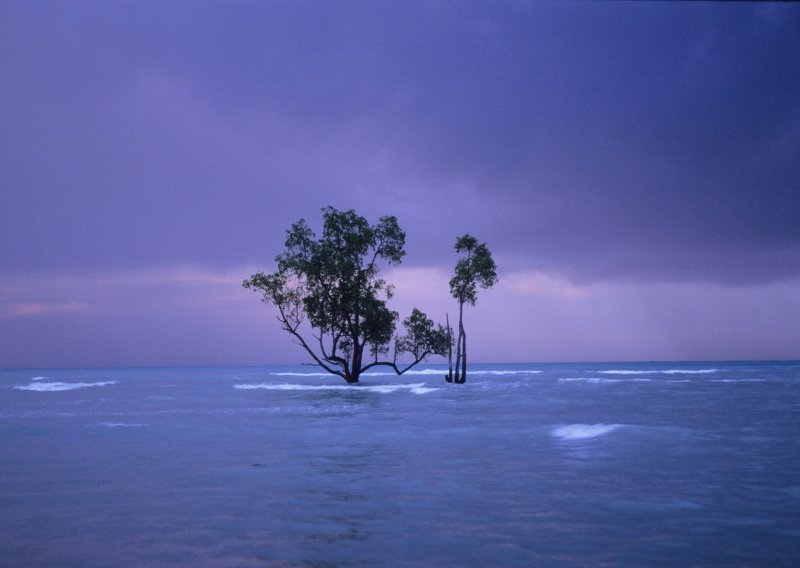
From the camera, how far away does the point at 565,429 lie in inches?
744

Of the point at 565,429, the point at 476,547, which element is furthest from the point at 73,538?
the point at 565,429

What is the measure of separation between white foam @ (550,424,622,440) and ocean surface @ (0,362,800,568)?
188 millimetres

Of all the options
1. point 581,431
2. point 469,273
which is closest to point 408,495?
point 581,431

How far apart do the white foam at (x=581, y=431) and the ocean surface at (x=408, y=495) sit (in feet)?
0.62

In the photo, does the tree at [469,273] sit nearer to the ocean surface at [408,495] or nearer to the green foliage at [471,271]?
the green foliage at [471,271]

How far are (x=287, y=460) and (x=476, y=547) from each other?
7731mm

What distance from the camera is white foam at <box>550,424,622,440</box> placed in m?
17.3

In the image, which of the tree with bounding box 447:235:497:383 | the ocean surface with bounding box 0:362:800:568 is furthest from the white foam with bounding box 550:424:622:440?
the tree with bounding box 447:235:497:383

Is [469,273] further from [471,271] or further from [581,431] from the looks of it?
[581,431]

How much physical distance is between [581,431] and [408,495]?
1031cm

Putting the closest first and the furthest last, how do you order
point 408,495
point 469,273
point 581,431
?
point 408,495, point 581,431, point 469,273

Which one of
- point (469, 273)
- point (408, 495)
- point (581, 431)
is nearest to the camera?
point (408, 495)

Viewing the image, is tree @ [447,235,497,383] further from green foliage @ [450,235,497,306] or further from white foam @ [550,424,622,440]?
white foam @ [550,424,622,440]

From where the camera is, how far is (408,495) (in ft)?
32.8
